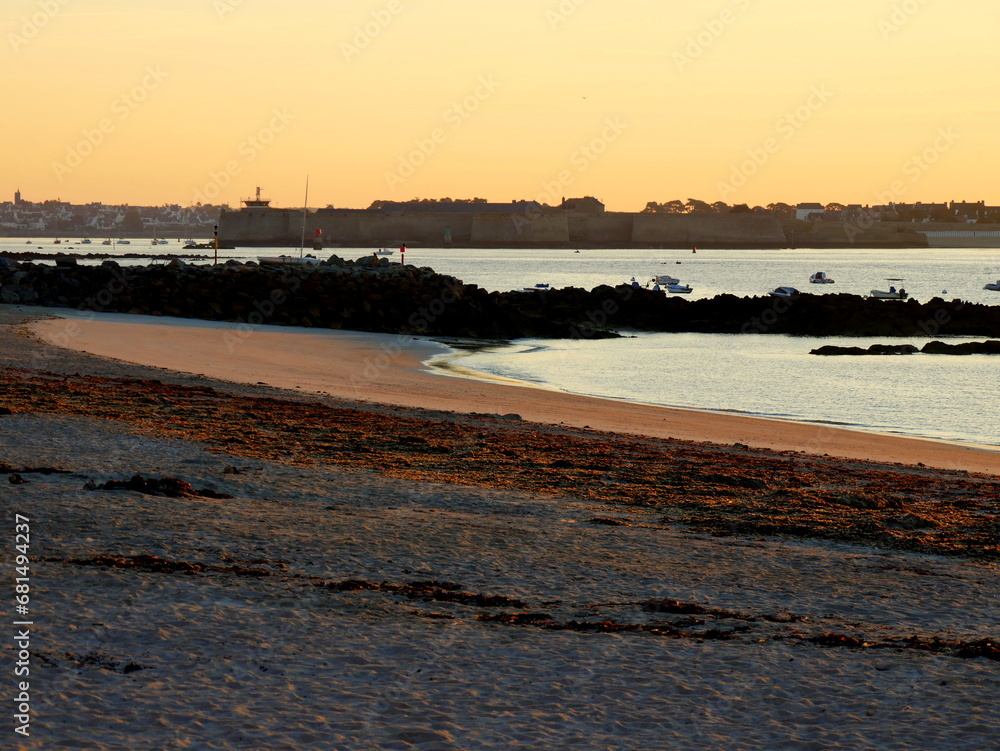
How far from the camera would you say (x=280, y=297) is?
4156cm

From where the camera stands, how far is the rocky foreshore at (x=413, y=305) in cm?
4003

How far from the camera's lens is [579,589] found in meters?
7.11

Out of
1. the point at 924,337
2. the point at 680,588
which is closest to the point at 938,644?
the point at 680,588

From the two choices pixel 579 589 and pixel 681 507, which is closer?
pixel 579 589

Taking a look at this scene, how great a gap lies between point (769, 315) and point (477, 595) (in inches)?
1882

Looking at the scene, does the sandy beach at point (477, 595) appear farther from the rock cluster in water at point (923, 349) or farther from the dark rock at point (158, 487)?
the rock cluster in water at point (923, 349)

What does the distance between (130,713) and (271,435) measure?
8365mm

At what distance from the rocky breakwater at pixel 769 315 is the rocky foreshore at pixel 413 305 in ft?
0.21

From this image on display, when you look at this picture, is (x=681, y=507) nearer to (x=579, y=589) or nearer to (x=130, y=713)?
(x=579, y=589)

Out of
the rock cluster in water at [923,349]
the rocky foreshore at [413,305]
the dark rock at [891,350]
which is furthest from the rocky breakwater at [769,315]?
the dark rock at [891,350]

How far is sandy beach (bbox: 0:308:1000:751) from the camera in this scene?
4832 mm

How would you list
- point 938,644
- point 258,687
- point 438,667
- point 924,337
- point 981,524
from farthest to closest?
point 924,337 < point 981,524 < point 938,644 < point 438,667 < point 258,687

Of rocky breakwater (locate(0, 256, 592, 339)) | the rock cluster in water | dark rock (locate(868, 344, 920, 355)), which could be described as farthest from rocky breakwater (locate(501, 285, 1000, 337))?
dark rock (locate(868, 344, 920, 355))

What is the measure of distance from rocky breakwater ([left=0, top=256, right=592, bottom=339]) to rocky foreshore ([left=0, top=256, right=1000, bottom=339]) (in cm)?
5
